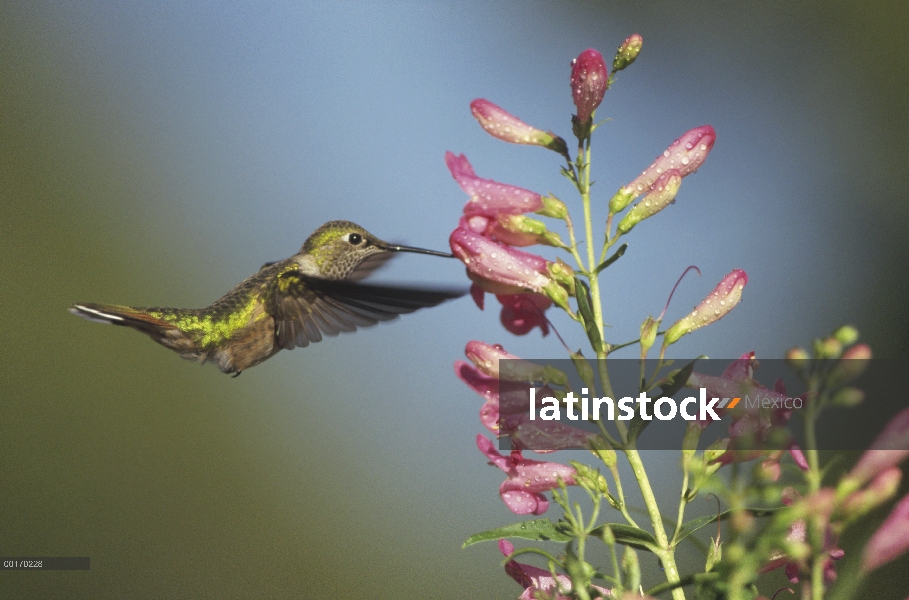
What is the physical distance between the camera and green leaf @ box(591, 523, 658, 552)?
1582mm

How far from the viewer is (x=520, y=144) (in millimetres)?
2260

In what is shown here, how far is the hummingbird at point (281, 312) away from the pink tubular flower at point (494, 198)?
39.1 inches

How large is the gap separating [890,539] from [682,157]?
1110 mm

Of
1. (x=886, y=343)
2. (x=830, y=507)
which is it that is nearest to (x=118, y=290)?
(x=886, y=343)

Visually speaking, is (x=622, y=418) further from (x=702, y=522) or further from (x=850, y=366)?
(x=850, y=366)

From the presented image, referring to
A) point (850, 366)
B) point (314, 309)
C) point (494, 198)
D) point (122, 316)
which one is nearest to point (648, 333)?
point (494, 198)

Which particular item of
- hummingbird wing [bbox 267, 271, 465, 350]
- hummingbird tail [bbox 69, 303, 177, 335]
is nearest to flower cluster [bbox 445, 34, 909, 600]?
hummingbird wing [bbox 267, 271, 465, 350]

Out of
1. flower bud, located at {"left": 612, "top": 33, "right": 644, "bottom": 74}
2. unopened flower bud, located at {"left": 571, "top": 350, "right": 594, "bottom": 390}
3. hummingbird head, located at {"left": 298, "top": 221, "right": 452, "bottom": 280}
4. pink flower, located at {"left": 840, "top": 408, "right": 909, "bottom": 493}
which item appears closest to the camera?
pink flower, located at {"left": 840, "top": 408, "right": 909, "bottom": 493}

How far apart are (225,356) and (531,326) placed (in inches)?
64.2

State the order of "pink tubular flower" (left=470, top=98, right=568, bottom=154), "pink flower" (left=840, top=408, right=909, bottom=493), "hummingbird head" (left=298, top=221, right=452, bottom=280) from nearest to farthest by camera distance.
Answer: "pink flower" (left=840, top=408, right=909, bottom=493) < "pink tubular flower" (left=470, top=98, right=568, bottom=154) < "hummingbird head" (left=298, top=221, right=452, bottom=280)

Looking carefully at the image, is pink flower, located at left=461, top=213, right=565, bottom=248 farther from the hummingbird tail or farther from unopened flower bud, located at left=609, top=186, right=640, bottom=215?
the hummingbird tail

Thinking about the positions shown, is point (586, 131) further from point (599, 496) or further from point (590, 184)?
point (599, 496)

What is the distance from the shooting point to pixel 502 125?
7.54 ft

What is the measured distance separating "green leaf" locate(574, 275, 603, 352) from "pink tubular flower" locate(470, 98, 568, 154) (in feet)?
1.73
